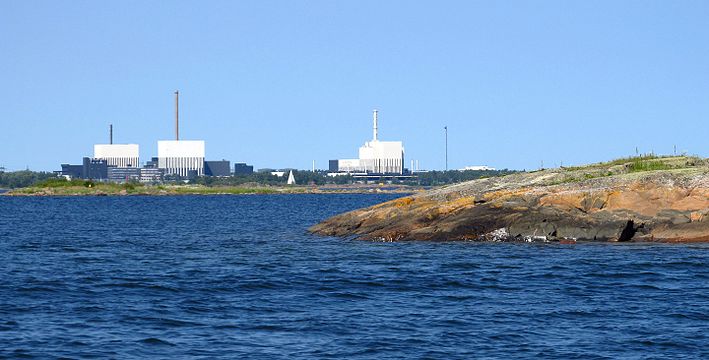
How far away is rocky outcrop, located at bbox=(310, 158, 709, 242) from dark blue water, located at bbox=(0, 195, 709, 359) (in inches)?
107

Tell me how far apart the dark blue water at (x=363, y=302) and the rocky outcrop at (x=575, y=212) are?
8.90 feet

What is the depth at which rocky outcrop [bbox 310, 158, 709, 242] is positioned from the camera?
49.2 meters

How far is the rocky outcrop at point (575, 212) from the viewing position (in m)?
49.2

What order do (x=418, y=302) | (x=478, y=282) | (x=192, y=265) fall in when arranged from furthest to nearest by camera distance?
1. (x=192, y=265)
2. (x=478, y=282)
3. (x=418, y=302)

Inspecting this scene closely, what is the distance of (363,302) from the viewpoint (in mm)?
29969

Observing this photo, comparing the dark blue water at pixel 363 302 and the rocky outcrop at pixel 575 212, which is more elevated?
the rocky outcrop at pixel 575 212

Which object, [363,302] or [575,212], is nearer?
[363,302]

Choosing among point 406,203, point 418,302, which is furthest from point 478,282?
point 406,203

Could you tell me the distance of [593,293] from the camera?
31156 mm

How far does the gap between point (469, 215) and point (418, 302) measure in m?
23.6

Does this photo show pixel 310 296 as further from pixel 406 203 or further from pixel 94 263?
pixel 406 203

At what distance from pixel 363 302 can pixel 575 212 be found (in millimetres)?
23267

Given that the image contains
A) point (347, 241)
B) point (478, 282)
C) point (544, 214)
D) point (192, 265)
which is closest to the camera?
point (478, 282)

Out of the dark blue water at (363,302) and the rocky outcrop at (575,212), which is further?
the rocky outcrop at (575,212)
